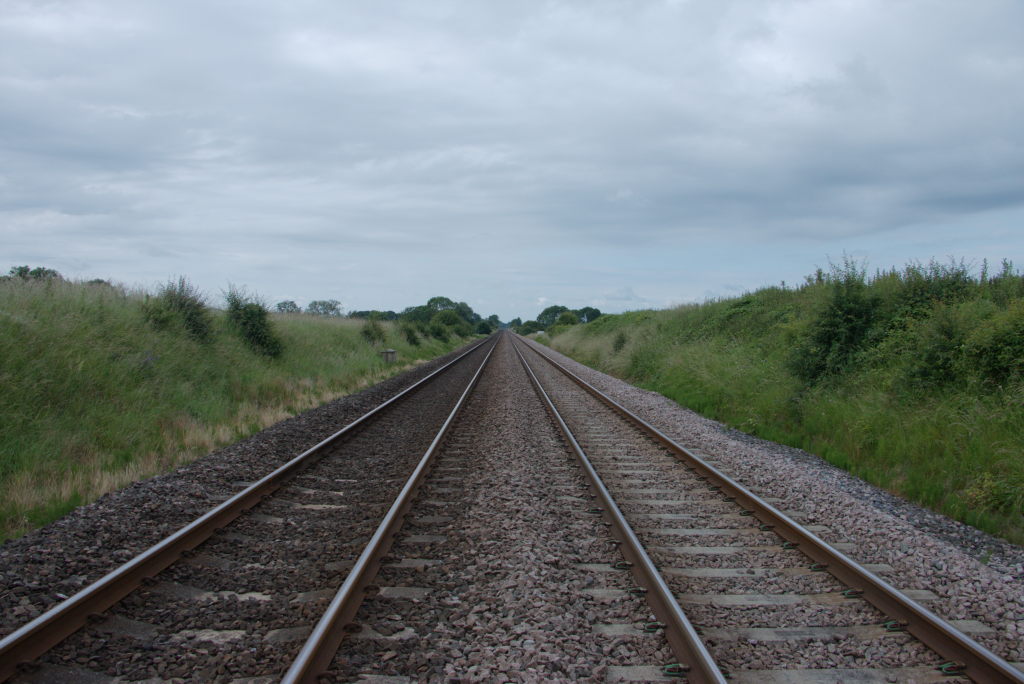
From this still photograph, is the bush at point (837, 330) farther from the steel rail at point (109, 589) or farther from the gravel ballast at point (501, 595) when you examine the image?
the steel rail at point (109, 589)

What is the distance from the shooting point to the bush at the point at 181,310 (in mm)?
14516

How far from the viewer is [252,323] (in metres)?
18.7

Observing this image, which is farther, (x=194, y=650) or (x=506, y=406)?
(x=506, y=406)

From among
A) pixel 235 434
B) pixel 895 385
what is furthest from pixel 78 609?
pixel 895 385

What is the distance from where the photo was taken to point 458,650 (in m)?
3.56

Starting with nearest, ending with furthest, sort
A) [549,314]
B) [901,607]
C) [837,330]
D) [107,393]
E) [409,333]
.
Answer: [901,607] → [107,393] → [837,330] → [409,333] → [549,314]

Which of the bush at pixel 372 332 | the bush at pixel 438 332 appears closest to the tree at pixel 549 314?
the bush at pixel 438 332

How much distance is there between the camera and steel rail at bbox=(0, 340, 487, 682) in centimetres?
337

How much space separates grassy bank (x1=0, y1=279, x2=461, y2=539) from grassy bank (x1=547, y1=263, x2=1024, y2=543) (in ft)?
31.8

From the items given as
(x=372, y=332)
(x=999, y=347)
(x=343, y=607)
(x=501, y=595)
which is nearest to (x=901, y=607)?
(x=501, y=595)

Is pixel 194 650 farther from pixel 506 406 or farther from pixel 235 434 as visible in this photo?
pixel 506 406

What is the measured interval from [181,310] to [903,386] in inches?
636

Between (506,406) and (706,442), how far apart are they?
514 centimetres

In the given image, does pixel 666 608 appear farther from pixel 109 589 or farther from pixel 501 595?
pixel 109 589
